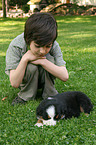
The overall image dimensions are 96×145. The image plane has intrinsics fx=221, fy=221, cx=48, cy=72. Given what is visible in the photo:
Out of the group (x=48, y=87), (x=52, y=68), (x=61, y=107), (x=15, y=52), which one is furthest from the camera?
(x=48, y=87)

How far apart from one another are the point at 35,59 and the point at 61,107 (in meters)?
0.73

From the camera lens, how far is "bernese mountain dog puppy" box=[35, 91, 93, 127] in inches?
102

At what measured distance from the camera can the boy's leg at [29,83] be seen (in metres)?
3.16

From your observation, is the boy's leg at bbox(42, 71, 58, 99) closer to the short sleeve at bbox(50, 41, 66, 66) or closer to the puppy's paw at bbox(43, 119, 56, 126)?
the short sleeve at bbox(50, 41, 66, 66)

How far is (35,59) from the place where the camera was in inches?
116

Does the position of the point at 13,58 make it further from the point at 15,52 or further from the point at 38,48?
the point at 38,48

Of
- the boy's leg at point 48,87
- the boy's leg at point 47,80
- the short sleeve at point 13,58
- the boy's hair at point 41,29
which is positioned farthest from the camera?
the boy's leg at point 48,87

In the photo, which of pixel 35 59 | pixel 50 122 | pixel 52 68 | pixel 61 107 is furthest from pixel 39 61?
pixel 50 122

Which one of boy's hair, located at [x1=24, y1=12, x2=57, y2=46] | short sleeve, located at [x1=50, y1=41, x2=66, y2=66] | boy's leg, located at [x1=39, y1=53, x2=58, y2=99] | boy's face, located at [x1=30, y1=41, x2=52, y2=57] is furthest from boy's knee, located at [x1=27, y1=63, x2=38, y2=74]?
boy's hair, located at [x1=24, y1=12, x2=57, y2=46]

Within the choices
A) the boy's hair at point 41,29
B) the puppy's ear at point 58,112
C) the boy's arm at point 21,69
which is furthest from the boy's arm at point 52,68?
the puppy's ear at point 58,112

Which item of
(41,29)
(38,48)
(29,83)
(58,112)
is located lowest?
(58,112)

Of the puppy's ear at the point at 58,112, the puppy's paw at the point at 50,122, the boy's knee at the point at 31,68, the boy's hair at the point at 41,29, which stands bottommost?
the puppy's paw at the point at 50,122

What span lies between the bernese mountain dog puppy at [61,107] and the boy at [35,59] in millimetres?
352

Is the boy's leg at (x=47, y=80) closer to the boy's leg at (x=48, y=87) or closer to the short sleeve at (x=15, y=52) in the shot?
the boy's leg at (x=48, y=87)
